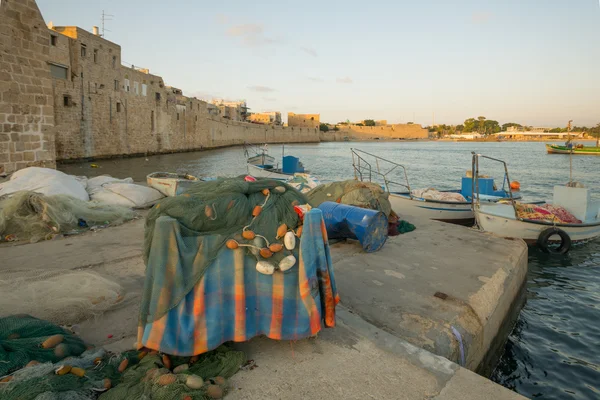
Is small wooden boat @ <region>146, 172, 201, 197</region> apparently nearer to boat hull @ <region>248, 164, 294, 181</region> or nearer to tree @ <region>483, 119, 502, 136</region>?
boat hull @ <region>248, 164, 294, 181</region>

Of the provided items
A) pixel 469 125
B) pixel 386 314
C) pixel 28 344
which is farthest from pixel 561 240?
pixel 469 125

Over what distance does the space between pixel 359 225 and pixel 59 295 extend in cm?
412

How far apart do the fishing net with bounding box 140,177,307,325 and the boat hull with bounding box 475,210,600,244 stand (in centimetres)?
833

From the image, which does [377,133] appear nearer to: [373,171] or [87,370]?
[373,171]

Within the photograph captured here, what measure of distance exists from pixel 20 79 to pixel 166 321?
335 inches

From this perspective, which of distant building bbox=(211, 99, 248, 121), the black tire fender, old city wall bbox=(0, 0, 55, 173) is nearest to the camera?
old city wall bbox=(0, 0, 55, 173)

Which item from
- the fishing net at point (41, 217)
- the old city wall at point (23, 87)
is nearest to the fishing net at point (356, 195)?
the fishing net at point (41, 217)

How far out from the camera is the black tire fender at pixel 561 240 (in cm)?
948

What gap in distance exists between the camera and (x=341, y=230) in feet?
21.4

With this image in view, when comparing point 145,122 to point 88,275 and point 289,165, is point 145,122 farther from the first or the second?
point 88,275

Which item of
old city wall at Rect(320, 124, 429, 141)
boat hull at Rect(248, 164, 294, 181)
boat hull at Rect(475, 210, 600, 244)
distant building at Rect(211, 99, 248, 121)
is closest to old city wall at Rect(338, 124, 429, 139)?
old city wall at Rect(320, 124, 429, 141)

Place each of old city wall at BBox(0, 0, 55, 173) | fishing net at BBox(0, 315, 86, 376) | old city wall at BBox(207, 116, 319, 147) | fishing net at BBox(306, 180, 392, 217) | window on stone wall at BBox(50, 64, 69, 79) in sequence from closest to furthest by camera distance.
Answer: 1. fishing net at BBox(0, 315, 86, 376)
2. fishing net at BBox(306, 180, 392, 217)
3. old city wall at BBox(0, 0, 55, 173)
4. window on stone wall at BBox(50, 64, 69, 79)
5. old city wall at BBox(207, 116, 319, 147)

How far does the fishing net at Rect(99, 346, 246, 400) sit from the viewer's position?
2207mm

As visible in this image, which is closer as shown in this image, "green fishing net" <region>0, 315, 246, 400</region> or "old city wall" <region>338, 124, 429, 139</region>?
"green fishing net" <region>0, 315, 246, 400</region>
